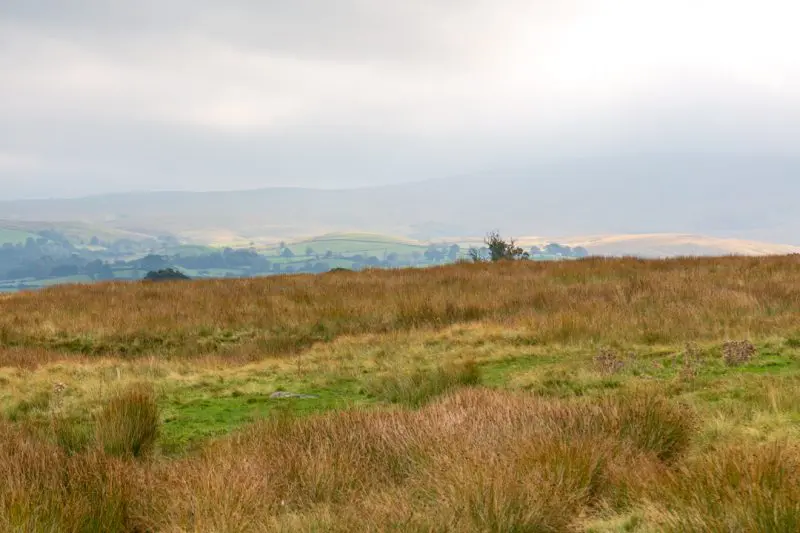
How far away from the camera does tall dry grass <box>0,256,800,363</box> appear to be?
12266mm

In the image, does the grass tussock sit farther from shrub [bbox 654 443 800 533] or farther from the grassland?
shrub [bbox 654 443 800 533]

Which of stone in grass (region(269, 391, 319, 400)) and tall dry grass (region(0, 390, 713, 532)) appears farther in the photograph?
stone in grass (region(269, 391, 319, 400))

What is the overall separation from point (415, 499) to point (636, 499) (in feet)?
4.39

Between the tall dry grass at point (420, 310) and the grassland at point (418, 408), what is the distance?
0.28ft

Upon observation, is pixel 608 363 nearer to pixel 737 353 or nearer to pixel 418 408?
pixel 737 353

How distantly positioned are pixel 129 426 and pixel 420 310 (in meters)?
10.0

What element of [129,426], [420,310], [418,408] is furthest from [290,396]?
[420,310]

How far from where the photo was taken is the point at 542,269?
2238cm

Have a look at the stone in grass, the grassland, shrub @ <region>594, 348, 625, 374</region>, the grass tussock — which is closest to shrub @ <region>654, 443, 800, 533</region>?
the grassland

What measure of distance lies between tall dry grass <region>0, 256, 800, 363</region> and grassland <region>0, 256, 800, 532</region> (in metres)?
0.09

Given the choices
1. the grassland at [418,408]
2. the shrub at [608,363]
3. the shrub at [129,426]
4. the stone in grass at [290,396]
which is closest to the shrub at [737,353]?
the grassland at [418,408]

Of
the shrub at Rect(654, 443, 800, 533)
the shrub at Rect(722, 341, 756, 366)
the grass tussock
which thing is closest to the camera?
the shrub at Rect(654, 443, 800, 533)

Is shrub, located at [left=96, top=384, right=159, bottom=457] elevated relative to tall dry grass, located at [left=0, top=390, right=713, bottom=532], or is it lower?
lower

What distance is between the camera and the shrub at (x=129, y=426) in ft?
19.6
